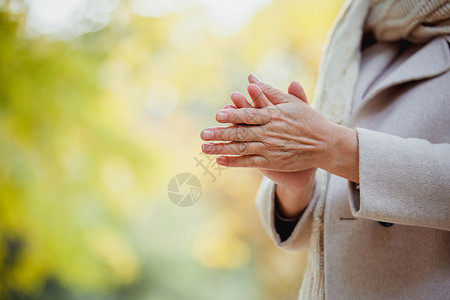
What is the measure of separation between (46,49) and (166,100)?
0.97 m

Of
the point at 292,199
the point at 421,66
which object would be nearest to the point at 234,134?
the point at 292,199

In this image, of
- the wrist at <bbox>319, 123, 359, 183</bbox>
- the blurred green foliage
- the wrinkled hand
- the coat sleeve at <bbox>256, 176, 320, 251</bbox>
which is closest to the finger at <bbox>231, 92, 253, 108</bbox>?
the wrinkled hand

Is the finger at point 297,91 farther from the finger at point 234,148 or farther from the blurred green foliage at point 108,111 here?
the blurred green foliage at point 108,111

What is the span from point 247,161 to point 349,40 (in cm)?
54

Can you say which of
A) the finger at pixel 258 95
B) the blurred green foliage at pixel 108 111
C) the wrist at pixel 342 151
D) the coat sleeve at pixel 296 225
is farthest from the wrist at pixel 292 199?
the blurred green foliage at pixel 108 111

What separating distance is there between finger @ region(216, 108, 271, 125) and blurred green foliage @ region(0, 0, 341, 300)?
1.62 metres

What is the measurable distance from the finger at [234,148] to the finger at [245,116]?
42 millimetres

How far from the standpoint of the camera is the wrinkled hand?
646mm

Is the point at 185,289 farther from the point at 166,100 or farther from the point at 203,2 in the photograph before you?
the point at 203,2

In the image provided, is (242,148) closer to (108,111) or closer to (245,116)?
(245,116)

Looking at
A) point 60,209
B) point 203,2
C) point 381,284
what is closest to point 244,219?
point 60,209

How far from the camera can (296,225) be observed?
90 centimetres

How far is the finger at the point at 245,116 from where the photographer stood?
64 cm

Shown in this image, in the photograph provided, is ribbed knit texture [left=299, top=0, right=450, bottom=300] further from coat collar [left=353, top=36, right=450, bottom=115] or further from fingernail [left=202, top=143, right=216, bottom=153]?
fingernail [left=202, top=143, right=216, bottom=153]
